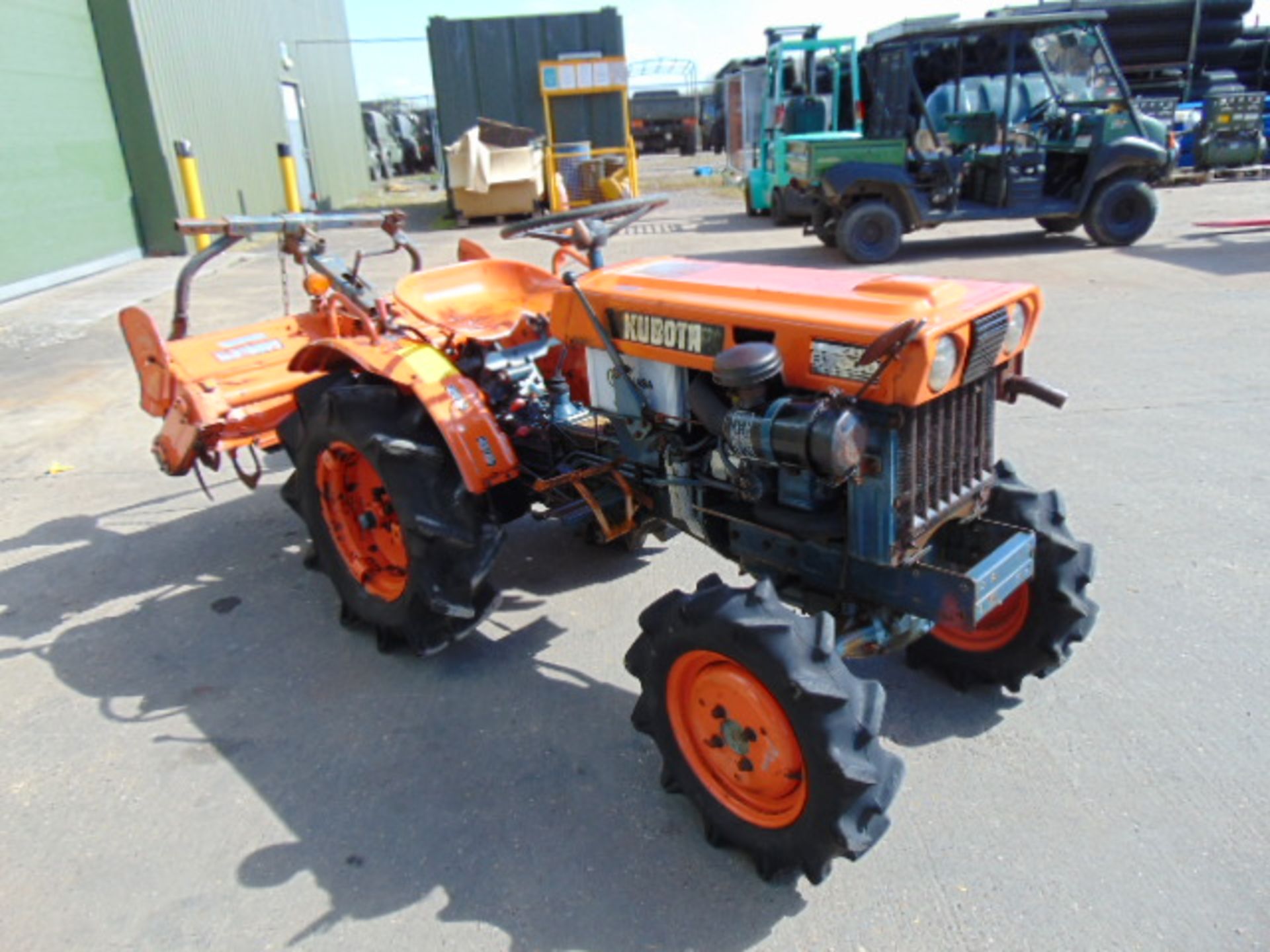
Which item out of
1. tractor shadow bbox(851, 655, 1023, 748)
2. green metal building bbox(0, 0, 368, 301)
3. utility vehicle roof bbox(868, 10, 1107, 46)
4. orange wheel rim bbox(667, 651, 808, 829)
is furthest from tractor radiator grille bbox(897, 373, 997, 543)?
green metal building bbox(0, 0, 368, 301)

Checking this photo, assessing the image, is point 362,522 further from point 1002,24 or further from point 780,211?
point 780,211

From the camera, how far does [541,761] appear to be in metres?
2.66

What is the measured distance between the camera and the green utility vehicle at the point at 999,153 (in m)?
10.1

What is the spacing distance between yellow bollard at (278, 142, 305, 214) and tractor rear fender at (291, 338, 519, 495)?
14970 millimetres

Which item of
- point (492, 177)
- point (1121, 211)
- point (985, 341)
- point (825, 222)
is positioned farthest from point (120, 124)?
point (985, 341)

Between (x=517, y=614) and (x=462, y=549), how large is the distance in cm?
59

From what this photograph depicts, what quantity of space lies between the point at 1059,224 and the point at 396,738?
11279 millimetres

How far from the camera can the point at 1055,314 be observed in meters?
7.61

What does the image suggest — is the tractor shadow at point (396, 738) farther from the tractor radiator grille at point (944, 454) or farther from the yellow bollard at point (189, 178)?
the yellow bollard at point (189, 178)

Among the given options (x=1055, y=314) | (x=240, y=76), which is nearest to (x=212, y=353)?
(x=1055, y=314)

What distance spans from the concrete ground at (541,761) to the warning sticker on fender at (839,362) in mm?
1150

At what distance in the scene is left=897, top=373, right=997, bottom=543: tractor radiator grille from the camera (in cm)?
225

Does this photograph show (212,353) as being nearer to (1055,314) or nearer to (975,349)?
(975,349)

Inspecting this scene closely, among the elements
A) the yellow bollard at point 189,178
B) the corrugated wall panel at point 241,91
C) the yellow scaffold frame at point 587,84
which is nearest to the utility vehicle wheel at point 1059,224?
the yellow scaffold frame at point 587,84
